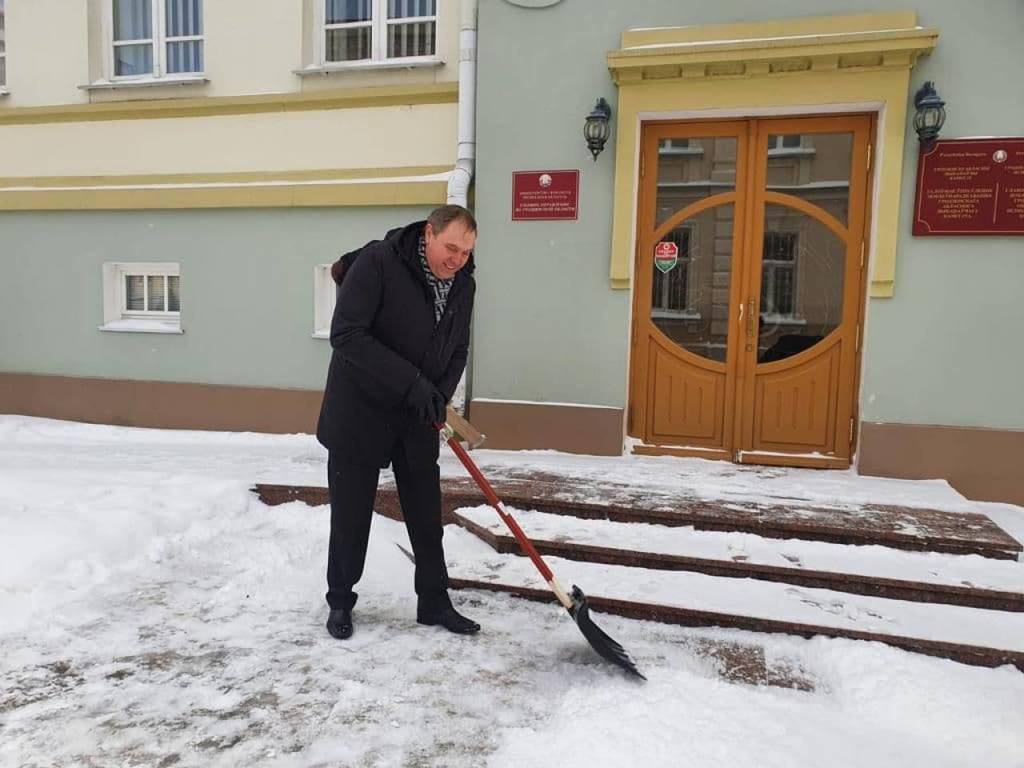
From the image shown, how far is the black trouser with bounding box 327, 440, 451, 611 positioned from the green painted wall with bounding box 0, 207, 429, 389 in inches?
136

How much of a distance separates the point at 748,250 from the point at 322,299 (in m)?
3.59

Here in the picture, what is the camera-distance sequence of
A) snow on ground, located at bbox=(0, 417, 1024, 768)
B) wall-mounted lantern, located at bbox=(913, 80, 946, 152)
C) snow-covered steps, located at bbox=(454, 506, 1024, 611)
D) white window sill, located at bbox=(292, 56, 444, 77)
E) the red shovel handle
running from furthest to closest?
white window sill, located at bbox=(292, 56, 444, 77), wall-mounted lantern, located at bbox=(913, 80, 946, 152), snow-covered steps, located at bbox=(454, 506, 1024, 611), the red shovel handle, snow on ground, located at bbox=(0, 417, 1024, 768)

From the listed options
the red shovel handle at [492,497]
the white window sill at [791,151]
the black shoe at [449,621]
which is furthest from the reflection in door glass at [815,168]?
the black shoe at [449,621]

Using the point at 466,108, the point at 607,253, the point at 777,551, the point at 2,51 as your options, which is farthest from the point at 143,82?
the point at 777,551

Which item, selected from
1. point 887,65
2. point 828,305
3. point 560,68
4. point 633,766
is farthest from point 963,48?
point 633,766

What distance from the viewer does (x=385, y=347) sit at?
2.74 meters

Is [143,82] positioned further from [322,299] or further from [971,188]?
[971,188]

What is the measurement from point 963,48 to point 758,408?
2.72 metres

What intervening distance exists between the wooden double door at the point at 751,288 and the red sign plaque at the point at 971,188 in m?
0.43

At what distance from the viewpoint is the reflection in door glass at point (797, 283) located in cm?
522

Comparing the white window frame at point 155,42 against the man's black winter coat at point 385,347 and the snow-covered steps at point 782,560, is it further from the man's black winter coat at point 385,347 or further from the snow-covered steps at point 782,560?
the snow-covered steps at point 782,560

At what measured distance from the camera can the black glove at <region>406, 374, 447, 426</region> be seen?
272 cm

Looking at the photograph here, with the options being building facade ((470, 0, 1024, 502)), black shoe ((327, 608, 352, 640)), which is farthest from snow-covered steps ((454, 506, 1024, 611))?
building facade ((470, 0, 1024, 502))

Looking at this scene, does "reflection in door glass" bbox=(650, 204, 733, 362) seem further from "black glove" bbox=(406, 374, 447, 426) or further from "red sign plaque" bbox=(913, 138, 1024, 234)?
"black glove" bbox=(406, 374, 447, 426)
